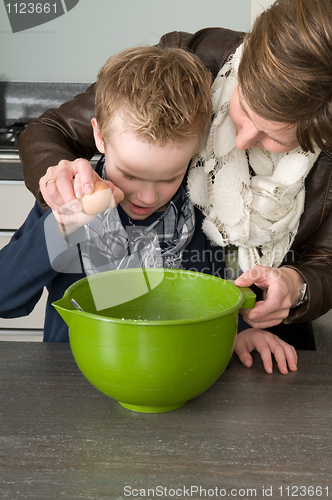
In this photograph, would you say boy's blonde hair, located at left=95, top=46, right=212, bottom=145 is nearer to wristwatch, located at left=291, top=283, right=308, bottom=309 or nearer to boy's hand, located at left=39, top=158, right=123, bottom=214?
boy's hand, located at left=39, top=158, right=123, bottom=214

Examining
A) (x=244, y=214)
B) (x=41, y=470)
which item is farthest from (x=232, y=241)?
(x=41, y=470)

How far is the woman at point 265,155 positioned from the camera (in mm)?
682

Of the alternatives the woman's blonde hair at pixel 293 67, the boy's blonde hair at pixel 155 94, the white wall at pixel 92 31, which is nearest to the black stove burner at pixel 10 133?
the white wall at pixel 92 31

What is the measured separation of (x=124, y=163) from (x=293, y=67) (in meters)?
0.30

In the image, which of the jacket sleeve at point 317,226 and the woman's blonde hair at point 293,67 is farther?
the jacket sleeve at point 317,226

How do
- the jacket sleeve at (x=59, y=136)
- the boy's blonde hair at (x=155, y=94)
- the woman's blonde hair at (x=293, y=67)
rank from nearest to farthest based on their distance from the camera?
the woman's blonde hair at (x=293, y=67) < the boy's blonde hair at (x=155, y=94) < the jacket sleeve at (x=59, y=136)

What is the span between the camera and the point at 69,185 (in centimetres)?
70

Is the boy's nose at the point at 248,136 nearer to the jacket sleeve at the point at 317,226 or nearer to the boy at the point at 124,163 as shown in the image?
the boy at the point at 124,163

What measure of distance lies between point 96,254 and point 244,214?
1.11ft

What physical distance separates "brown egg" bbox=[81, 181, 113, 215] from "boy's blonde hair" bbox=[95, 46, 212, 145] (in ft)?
0.42

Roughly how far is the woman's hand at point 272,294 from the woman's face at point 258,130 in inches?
8.6

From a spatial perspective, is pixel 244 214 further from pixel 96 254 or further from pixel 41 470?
pixel 41 470

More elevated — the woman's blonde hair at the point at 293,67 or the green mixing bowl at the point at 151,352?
the woman's blonde hair at the point at 293,67

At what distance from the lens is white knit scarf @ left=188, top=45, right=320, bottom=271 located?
1003 mm
